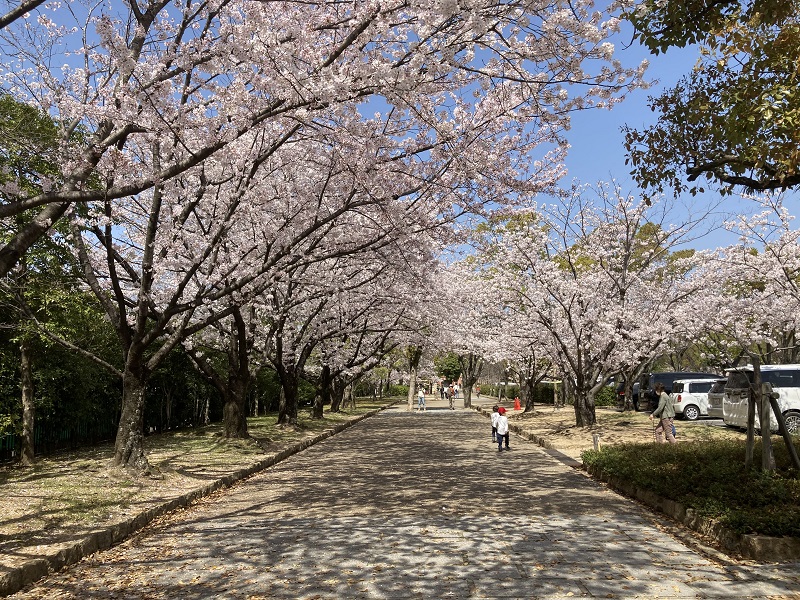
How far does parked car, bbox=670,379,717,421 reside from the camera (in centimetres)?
2355

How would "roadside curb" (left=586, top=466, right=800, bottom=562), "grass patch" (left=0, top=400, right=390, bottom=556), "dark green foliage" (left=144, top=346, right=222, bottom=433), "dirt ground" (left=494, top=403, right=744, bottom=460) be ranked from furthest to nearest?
"dark green foliage" (left=144, top=346, right=222, bottom=433) < "dirt ground" (left=494, top=403, right=744, bottom=460) < "grass patch" (left=0, top=400, right=390, bottom=556) < "roadside curb" (left=586, top=466, right=800, bottom=562)

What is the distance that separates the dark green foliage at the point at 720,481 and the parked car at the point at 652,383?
53.7ft

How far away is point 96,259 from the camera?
15.3 meters

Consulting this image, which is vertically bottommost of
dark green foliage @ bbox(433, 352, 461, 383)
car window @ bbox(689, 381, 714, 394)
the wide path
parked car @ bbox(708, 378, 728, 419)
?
the wide path

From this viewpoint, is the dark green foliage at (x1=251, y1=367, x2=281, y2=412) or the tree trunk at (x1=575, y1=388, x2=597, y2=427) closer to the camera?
the tree trunk at (x1=575, y1=388, x2=597, y2=427)

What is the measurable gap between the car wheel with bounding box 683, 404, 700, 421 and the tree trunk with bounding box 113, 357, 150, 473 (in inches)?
782

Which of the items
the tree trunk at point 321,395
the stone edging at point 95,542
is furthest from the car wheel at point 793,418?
the tree trunk at point 321,395

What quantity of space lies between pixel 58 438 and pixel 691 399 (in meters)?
21.0

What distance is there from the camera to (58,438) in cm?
1475

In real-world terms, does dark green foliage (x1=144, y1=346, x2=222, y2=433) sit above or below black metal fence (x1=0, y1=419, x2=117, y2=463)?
above

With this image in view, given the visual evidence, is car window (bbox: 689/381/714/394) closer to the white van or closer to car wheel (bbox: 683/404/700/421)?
car wheel (bbox: 683/404/700/421)

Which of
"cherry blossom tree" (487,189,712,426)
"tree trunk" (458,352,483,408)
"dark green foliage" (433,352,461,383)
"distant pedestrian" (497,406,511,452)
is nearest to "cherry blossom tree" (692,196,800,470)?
"cherry blossom tree" (487,189,712,426)

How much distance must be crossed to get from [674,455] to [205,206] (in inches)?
424

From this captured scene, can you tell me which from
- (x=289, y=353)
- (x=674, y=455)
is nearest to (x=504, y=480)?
(x=674, y=455)
